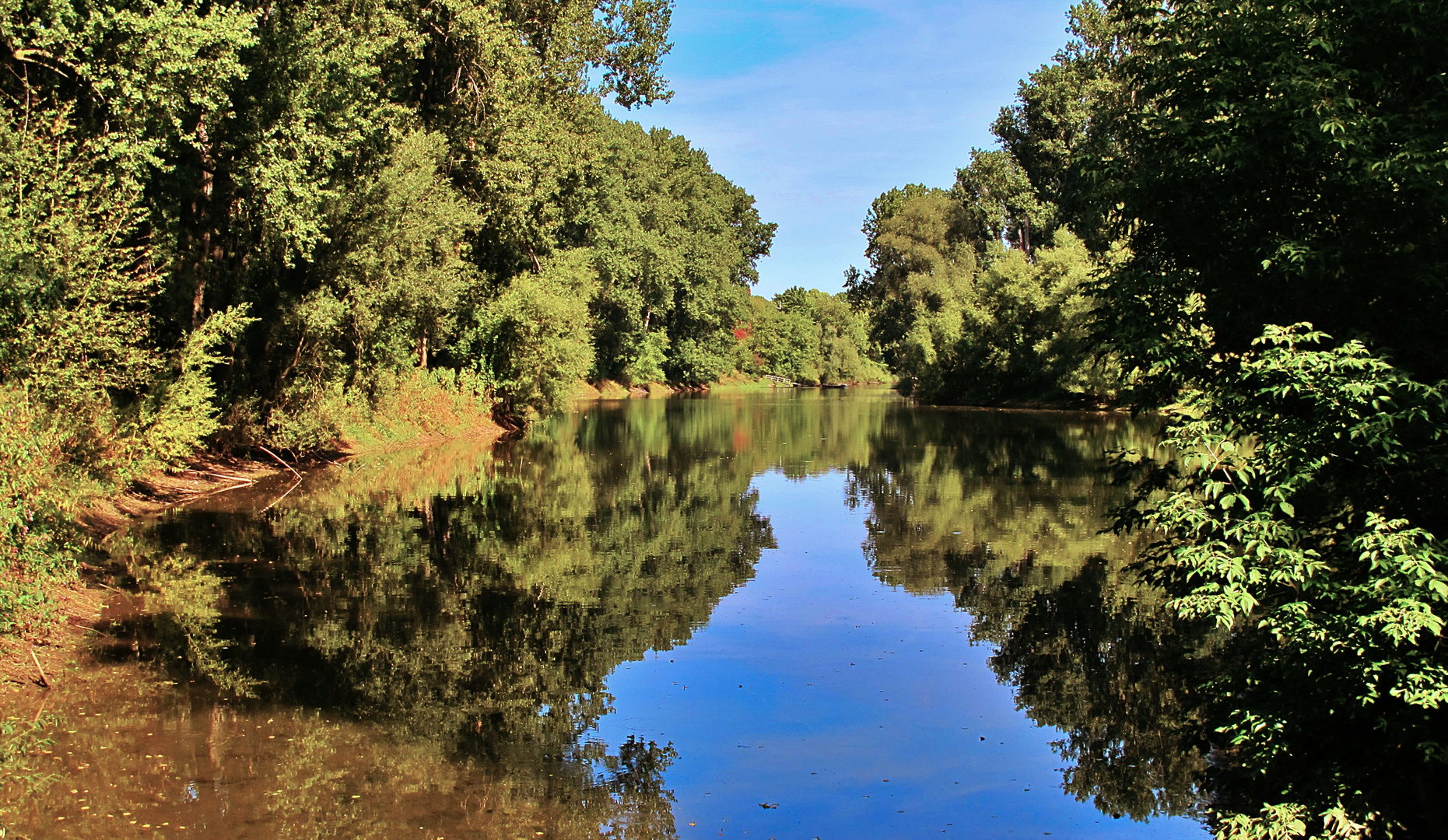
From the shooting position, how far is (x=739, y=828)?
6891mm

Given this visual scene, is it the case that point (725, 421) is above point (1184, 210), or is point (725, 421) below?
below

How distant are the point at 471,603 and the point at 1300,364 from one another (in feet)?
32.6

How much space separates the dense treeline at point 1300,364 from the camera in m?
6.20

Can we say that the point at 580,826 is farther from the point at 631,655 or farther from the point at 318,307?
the point at 318,307

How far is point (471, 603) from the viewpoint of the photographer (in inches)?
512

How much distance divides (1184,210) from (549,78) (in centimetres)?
3093

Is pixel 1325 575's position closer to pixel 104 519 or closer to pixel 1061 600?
pixel 1061 600

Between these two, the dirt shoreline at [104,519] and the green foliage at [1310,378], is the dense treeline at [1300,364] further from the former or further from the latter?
the dirt shoreline at [104,519]

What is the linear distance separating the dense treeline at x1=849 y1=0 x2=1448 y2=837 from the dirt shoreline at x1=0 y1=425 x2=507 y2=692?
9601mm

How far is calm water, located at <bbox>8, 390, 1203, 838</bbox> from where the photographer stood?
711 centimetres

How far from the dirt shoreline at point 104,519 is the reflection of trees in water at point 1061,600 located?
9071 millimetres

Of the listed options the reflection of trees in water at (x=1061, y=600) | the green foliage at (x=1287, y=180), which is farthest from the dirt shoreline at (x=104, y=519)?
the green foliage at (x=1287, y=180)

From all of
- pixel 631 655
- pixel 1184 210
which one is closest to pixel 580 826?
pixel 631 655

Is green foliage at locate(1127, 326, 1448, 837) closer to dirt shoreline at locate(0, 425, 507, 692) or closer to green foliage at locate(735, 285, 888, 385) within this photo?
dirt shoreline at locate(0, 425, 507, 692)
